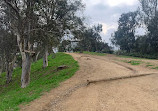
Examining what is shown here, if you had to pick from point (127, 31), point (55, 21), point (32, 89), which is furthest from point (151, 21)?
point (32, 89)

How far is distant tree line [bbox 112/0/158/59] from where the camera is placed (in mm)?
29719

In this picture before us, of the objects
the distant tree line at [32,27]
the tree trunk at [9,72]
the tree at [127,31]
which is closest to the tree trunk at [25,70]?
the distant tree line at [32,27]

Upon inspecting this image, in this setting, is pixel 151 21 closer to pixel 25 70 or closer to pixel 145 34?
pixel 145 34

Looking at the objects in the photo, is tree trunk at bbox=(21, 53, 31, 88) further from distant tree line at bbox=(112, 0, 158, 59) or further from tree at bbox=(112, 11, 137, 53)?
tree at bbox=(112, 11, 137, 53)

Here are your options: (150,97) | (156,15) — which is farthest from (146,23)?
(150,97)

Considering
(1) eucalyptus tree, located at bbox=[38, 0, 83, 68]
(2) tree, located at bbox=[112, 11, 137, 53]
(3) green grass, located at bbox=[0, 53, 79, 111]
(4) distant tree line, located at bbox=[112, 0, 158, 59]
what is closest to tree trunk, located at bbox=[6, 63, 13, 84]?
(3) green grass, located at bbox=[0, 53, 79, 111]

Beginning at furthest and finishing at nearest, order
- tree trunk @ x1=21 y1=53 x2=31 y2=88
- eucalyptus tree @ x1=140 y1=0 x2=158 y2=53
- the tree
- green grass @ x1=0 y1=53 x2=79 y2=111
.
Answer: the tree < eucalyptus tree @ x1=140 y1=0 x2=158 y2=53 < tree trunk @ x1=21 y1=53 x2=31 y2=88 < green grass @ x1=0 y1=53 x2=79 y2=111

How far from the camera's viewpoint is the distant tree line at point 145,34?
29.7m

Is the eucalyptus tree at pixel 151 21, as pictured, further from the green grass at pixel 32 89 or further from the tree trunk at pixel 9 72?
the tree trunk at pixel 9 72

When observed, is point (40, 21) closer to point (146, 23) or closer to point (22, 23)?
point (22, 23)

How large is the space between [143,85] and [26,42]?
839 cm

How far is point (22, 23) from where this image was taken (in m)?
9.97

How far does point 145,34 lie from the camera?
32594mm

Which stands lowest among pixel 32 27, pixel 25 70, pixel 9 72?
pixel 9 72
